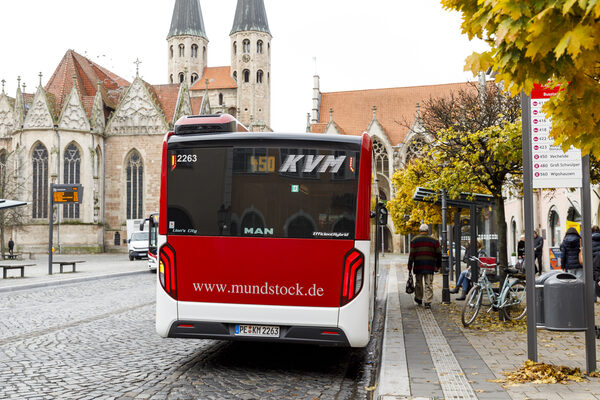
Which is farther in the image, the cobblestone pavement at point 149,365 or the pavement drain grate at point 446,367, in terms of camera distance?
the cobblestone pavement at point 149,365

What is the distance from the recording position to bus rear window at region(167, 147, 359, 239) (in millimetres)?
6676

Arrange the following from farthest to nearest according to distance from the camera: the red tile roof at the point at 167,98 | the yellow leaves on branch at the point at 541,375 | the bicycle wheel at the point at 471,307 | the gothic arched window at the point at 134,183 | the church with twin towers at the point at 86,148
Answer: the red tile roof at the point at 167,98 < the gothic arched window at the point at 134,183 < the church with twin towers at the point at 86,148 < the bicycle wheel at the point at 471,307 < the yellow leaves on branch at the point at 541,375

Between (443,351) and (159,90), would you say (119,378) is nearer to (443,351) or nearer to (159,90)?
(443,351)

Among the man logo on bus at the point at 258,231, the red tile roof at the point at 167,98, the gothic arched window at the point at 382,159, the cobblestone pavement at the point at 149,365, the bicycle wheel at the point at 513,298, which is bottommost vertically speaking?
the cobblestone pavement at the point at 149,365

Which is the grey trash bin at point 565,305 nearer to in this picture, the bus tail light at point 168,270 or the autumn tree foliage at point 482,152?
the bus tail light at point 168,270

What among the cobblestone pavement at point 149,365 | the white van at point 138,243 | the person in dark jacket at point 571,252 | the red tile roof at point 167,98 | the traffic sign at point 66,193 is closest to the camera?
the cobblestone pavement at point 149,365

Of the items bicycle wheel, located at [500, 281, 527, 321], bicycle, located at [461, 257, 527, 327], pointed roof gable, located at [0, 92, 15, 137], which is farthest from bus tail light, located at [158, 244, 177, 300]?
pointed roof gable, located at [0, 92, 15, 137]

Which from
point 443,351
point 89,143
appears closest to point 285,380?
point 443,351

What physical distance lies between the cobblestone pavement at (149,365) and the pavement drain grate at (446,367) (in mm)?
736

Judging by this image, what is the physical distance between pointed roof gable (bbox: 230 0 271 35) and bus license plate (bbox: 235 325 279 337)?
7443 cm

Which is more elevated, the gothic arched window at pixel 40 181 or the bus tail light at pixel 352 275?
the gothic arched window at pixel 40 181

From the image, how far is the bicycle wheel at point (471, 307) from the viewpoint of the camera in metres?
9.60

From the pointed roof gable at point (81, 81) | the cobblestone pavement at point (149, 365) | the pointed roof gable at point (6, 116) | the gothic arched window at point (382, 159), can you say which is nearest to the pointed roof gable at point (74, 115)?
the pointed roof gable at point (81, 81)

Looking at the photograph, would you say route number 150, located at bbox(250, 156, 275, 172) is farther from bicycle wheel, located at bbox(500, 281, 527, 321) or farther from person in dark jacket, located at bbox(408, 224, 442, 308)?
person in dark jacket, located at bbox(408, 224, 442, 308)
